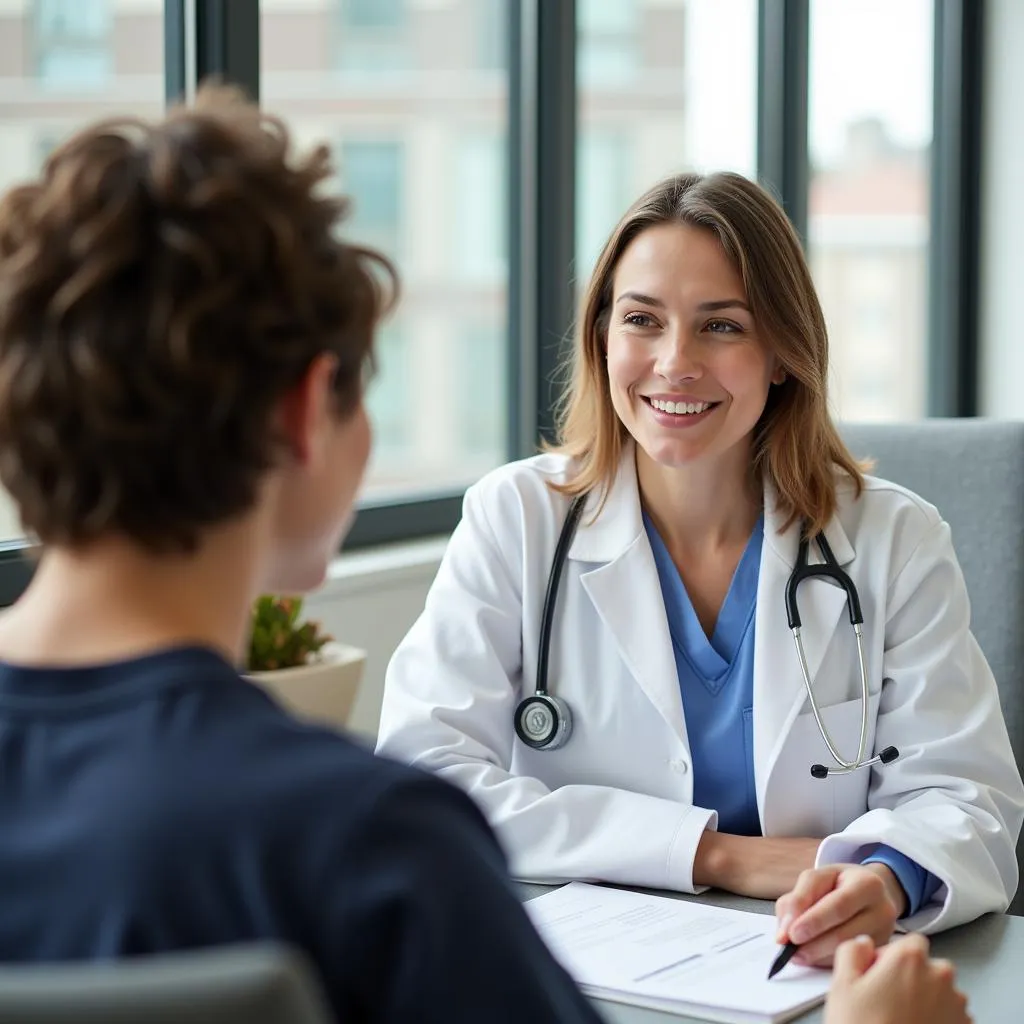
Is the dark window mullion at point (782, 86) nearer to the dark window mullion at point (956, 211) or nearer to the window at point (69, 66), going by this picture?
the dark window mullion at point (956, 211)

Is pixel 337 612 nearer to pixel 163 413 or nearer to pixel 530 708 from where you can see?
pixel 530 708

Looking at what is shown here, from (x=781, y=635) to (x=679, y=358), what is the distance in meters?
0.32

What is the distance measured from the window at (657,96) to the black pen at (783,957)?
7.18 ft

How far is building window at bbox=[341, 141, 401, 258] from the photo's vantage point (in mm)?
3168

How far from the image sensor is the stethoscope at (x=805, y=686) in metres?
1.53

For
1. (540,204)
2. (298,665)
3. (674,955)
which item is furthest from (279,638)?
(540,204)

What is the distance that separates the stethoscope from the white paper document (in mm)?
257

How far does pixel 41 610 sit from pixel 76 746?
0.09m

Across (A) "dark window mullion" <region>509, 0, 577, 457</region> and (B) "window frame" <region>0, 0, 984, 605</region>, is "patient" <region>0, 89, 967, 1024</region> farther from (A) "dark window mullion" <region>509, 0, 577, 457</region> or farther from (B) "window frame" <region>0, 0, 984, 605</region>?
(A) "dark window mullion" <region>509, 0, 577, 457</region>

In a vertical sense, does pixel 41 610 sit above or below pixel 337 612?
above

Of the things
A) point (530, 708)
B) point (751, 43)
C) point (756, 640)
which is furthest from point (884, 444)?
point (751, 43)

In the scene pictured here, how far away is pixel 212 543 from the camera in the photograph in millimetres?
724

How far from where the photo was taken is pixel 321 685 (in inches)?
→ 70.4

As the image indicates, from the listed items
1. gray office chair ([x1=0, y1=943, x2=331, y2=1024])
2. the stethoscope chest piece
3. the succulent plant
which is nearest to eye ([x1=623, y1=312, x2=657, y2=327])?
the stethoscope chest piece
